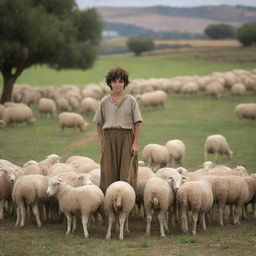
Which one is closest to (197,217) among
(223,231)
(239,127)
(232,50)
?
(223,231)

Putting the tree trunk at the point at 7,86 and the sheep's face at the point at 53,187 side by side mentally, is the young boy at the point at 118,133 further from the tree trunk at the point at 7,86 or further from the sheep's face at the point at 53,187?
the tree trunk at the point at 7,86

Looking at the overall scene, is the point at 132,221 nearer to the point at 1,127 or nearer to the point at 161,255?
the point at 161,255

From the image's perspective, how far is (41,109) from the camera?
27.0 m

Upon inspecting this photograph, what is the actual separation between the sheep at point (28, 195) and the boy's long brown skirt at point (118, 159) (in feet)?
3.42

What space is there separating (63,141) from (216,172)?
1010 cm

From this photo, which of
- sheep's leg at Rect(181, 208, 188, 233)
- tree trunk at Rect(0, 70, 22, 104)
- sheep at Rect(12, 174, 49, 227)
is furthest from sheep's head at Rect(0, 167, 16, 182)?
tree trunk at Rect(0, 70, 22, 104)

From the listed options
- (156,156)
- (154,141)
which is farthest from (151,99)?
(156,156)

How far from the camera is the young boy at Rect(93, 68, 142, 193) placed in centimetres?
938

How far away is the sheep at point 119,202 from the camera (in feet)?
29.2

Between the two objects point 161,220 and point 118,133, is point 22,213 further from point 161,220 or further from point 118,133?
point 161,220

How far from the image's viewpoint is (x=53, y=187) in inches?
377

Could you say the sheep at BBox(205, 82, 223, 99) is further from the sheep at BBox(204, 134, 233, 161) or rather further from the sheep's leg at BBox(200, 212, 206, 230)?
the sheep's leg at BBox(200, 212, 206, 230)

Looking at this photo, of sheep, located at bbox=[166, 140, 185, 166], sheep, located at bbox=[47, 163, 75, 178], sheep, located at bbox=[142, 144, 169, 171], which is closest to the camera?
sheep, located at bbox=[47, 163, 75, 178]

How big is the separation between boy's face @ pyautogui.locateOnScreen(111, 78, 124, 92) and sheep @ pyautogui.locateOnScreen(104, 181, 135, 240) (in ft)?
4.82
